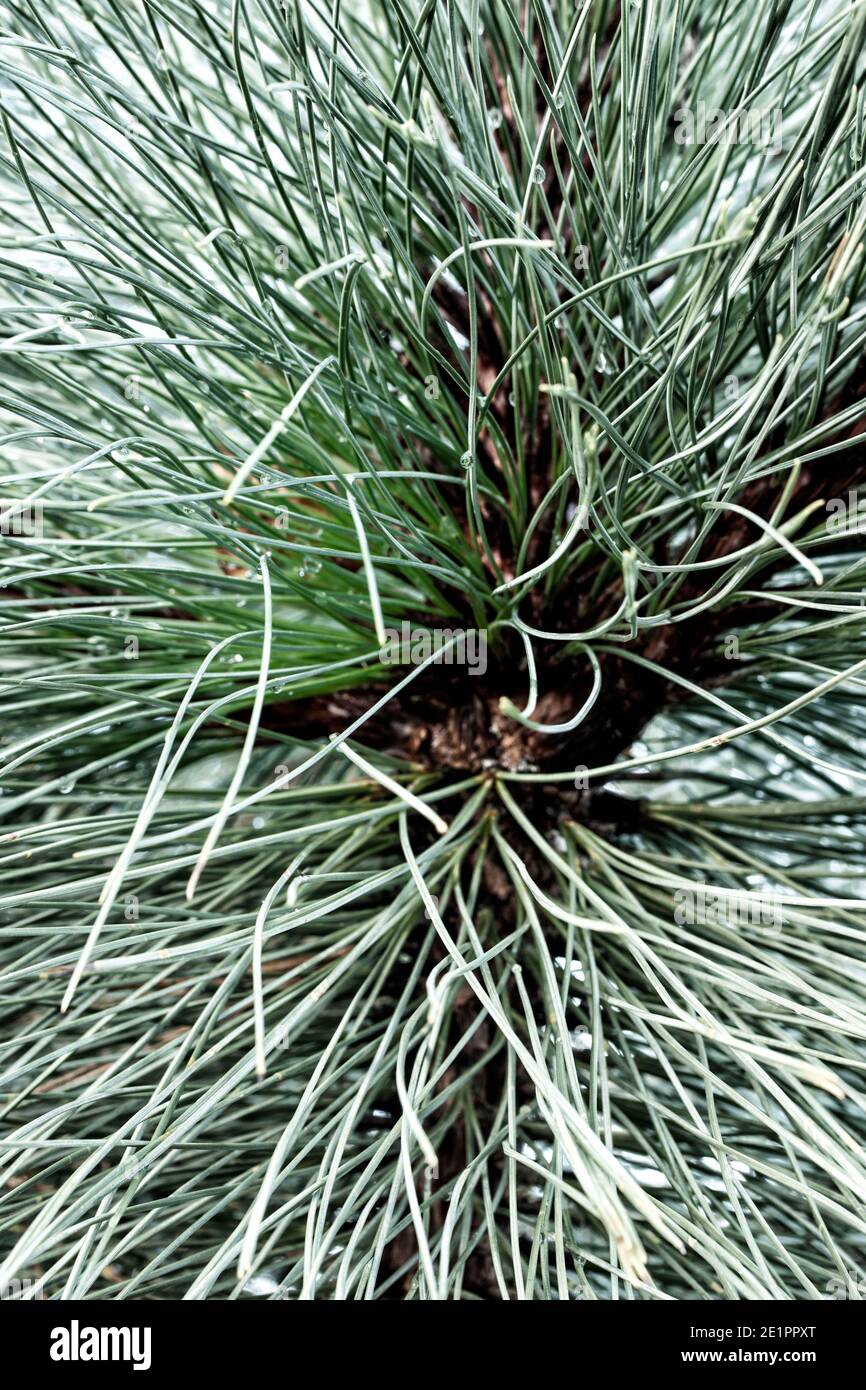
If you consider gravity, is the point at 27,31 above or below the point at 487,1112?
above

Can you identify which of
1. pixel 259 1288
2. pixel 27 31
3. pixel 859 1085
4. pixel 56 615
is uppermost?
pixel 27 31

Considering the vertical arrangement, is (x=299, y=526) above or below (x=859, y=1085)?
above

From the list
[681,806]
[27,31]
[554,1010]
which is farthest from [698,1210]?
[27,31]

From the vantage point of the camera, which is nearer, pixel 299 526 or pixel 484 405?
pixel 484 405

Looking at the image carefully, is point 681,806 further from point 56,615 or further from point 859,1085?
point 56,615

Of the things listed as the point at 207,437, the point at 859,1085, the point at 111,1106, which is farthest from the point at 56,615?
the point at 859,1085
